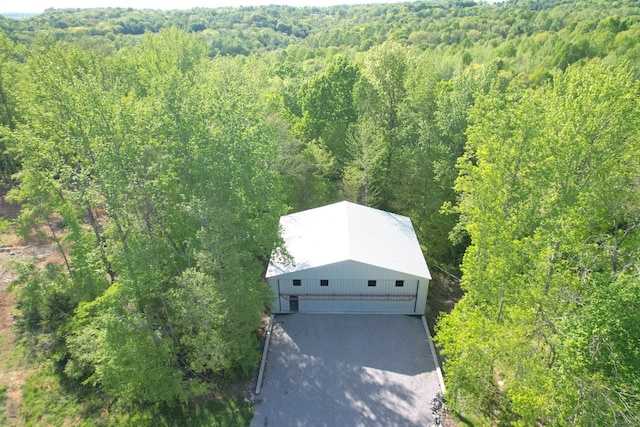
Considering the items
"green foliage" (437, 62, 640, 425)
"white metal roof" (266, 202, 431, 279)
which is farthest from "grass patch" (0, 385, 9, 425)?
"green foliage" (437, 62, 640, 425)

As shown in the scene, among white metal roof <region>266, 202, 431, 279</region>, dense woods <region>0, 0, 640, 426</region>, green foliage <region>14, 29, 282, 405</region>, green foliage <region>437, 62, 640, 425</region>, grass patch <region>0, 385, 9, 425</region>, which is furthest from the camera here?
white metal roof <region>266, 202, 431, 279</region>

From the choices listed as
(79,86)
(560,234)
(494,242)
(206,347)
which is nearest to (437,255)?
(494,242)

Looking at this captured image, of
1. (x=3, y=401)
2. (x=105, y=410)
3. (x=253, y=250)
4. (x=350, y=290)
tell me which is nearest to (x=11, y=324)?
(x=3, y=401)

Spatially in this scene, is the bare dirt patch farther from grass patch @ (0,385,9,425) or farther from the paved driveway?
the paved driveway

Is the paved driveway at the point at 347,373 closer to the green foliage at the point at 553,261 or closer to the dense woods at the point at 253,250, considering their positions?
the dense woods at the point at 253,250

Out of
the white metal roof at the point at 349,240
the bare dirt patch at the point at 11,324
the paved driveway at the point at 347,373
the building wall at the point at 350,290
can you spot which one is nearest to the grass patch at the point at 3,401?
the bare dirt patch at the point at 11,324

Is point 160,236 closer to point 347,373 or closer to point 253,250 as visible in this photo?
point 253,250

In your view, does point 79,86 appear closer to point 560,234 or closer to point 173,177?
point 173,177
